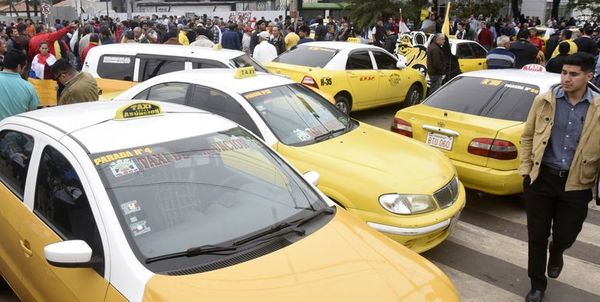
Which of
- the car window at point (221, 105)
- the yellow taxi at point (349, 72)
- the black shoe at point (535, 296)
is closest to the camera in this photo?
the black shoe at point (535, 296)

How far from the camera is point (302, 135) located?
4.84 metres

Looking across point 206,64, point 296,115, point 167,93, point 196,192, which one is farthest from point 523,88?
point 206,64

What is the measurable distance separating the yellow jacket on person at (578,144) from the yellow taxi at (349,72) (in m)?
5.28

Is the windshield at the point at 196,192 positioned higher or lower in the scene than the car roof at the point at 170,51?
lower

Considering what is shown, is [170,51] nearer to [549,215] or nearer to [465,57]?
[549,215]

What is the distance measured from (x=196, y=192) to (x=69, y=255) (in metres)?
0.73

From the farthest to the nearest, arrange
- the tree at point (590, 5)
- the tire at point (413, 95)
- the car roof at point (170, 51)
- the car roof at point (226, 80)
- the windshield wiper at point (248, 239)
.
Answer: the tree at point (590, 5)
the tire at point (413, 95)
the car roof at point (170, 51)
the car roof at point (226, 80)
the windshield wiper at point (248, 239)

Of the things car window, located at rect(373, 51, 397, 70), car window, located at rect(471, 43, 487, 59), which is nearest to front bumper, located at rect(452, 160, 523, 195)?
car window, located at rect(373, 51, 397, 70)

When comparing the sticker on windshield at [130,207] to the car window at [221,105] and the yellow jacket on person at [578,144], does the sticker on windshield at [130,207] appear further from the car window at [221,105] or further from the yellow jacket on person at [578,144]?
the yellow jacket on person at [578,144]

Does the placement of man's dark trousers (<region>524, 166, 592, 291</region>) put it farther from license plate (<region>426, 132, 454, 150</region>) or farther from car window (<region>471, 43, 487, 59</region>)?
car window (<region>471, 43, 487, 59</region>)

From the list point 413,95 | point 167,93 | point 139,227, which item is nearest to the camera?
point 139,227

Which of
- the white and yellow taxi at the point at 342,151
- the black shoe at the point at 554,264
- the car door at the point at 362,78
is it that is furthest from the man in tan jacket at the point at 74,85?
the car door at the point at 362,78

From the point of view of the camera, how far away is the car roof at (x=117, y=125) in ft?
9.36

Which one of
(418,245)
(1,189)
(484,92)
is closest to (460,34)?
(484,92)
